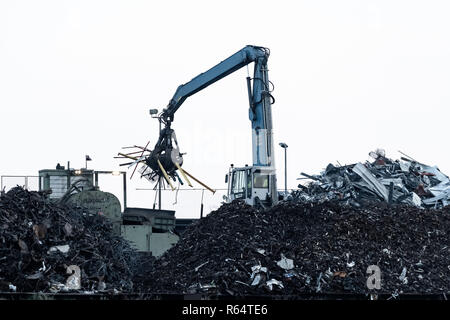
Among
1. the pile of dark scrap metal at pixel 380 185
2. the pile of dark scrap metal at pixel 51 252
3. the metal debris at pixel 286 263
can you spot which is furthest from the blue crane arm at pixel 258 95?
the metal debris at pixel 286 263

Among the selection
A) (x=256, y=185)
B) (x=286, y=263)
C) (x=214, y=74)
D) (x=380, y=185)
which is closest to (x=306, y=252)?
(x=286, y=263)

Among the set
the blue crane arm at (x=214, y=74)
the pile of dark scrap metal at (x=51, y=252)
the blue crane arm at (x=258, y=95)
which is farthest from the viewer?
the blue crane arm at (x=214, y=74)

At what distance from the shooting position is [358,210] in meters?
20.7

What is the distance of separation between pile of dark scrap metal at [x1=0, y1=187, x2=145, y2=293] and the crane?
4585mm

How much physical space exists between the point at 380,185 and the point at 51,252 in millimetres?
13793

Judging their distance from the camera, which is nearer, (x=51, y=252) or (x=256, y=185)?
(x=51, y=252)

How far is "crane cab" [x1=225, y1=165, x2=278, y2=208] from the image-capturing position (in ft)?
73.8

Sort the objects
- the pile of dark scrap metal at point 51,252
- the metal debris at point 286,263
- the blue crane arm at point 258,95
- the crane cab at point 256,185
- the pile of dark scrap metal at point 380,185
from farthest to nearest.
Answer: the pile of dark scrap metal at point 380,185, the blue crane arm at point 258,95, the crane cab at point 256,185, the metal debris at point 286,263, the pile of dark scrap metal at point 51,252

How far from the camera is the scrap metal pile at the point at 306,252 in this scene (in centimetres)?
1573

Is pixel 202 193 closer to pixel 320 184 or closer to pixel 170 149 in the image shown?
pixel 170 149

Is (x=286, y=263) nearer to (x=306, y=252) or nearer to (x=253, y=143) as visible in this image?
(x=306, y=252)

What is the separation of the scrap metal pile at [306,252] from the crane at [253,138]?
1959 millimetres

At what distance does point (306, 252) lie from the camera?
1703cm

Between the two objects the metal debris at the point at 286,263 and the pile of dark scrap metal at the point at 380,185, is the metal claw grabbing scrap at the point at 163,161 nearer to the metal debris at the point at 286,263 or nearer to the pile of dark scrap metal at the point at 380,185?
the pile of dark scrap metal at the point at 380,185
